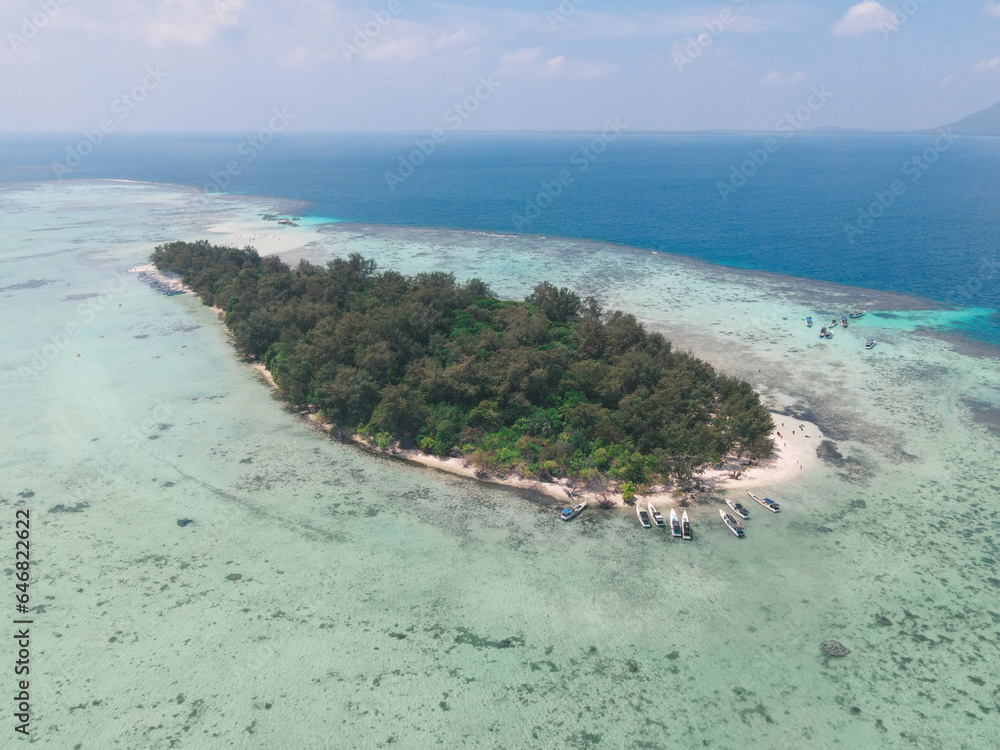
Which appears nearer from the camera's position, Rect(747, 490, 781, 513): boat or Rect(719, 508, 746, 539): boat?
Rect(719, 508, 746, 539): boat

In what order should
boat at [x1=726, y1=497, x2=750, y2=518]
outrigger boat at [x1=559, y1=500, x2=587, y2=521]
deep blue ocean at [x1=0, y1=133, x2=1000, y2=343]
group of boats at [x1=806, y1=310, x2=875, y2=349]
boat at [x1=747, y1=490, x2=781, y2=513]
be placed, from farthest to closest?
deep blue ocean at [x1=0, y1=133, x2=1000, y2=343], group of boats at [x1=806, y1=310, x2=875, y2=349], boat at [x1=747, y1=490, x2=781, y2=513], outrigger boat at [x1=559, y1=500, x2=587, y2=521], boat at [x1=726, y1=497, x2=750, y2=518]

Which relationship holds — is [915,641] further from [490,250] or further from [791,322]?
[490,250]

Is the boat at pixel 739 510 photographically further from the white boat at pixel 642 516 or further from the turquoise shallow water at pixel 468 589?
the white boat at pixel 642 516

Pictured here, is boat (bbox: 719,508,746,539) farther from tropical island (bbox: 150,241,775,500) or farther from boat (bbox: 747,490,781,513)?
tropical island (bbox: 150,241,775,500)

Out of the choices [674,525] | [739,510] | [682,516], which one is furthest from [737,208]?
[674,525]

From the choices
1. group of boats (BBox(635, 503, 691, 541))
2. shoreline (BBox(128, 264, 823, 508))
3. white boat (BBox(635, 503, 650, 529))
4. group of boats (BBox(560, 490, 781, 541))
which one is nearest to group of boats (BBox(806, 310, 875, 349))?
shoreline (BBox(128, 264, 823, 508))

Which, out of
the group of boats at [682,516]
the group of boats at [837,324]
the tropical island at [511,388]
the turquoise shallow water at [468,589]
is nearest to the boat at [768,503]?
the group of boats at [682,516]

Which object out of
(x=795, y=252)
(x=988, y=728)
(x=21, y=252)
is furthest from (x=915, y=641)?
(x=21, y=252)

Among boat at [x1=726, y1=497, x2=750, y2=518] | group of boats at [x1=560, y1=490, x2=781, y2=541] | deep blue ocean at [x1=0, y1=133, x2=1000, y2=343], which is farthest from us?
deep blue ocean at [x1=0, y1=133, x2=1000, y2=343]
